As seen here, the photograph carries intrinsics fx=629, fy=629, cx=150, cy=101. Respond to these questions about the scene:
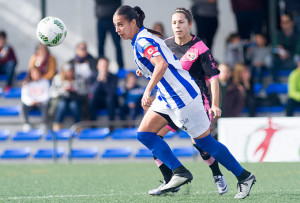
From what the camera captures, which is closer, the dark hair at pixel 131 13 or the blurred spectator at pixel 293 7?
the dark hair at pixel 131 13

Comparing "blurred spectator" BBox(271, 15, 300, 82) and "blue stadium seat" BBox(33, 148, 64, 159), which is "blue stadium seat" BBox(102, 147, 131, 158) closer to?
"blue stadium seat" BBox(33, 148, 64, 159)

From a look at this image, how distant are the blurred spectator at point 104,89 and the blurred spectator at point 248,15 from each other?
3.30m

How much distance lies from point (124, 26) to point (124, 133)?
7404 mm

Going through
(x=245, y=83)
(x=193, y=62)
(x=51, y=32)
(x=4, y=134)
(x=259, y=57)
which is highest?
(x=51, y=32)

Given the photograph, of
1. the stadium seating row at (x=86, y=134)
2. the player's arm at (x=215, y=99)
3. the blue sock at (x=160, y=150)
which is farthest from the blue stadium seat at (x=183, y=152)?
the blue sock at (x=160, y=150)

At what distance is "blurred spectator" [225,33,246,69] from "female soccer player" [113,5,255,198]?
28.0 feet

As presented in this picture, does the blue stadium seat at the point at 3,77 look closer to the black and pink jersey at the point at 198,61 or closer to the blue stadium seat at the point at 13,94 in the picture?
the blue stadium seat at the point at 13,94

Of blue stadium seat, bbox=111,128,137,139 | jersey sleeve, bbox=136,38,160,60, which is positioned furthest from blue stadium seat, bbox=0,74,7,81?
jersey sleeve, bbox=136,38,160,60

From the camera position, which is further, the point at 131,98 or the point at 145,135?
the point at 131,98

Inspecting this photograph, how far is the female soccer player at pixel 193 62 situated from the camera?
602 centimetres

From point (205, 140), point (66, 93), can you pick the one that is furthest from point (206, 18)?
point (205, 140)

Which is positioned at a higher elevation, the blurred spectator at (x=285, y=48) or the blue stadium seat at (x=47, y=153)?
the blurred spectator at (x=285, y=48)

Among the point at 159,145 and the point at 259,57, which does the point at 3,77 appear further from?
the point at 159,145

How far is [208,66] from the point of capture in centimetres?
605
